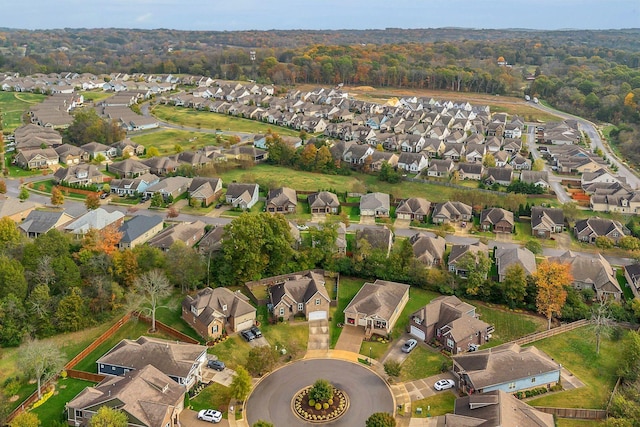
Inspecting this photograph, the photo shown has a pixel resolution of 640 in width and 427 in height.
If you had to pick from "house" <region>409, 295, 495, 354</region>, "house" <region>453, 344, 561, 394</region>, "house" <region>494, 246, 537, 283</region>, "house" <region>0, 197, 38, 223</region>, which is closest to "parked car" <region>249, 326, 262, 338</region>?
"house" <region>409, 295, 495, 354</region>

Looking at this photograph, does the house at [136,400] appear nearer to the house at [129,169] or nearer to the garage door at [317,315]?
the garage door at [317,315]

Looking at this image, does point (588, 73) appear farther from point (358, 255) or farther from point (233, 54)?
point (358, 255)

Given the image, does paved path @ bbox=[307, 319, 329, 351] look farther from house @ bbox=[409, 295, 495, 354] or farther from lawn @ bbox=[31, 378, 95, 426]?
lawn @ bbox=[31, 378, 95, 426]

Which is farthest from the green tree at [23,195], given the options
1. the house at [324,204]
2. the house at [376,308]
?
the house at [376,308]

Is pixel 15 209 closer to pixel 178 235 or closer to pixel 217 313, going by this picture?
pixel 178 235

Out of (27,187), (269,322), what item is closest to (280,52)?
(27,187)

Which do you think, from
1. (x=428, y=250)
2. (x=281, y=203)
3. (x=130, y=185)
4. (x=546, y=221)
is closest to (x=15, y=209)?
(x=130, y=185)
